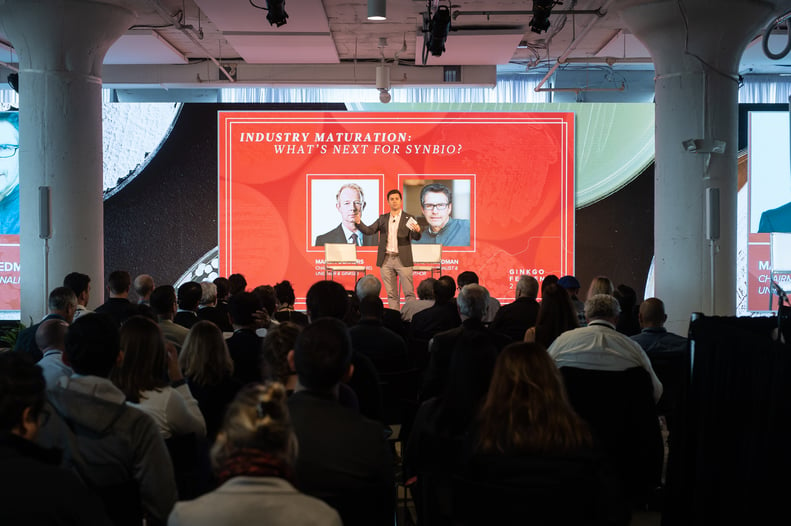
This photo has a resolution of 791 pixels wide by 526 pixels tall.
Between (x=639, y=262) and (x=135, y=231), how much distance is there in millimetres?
8011

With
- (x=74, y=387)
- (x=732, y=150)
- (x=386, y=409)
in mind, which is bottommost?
(x=386, y=409)

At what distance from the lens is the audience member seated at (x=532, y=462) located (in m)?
2.17

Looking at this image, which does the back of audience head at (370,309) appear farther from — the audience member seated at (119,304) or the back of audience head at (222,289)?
the back of audience head at (222,289)

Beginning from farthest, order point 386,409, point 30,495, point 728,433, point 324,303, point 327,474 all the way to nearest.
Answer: point 386,409, point 324,303, point 728,433, point 327,474, point 30,495

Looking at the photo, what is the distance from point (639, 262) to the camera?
512 inches

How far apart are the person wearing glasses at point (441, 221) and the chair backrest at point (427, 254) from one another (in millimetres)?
961

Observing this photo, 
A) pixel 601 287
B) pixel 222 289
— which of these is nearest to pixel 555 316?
pixel 601 287

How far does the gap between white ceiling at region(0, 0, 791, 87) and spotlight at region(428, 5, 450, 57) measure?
0.92 metres

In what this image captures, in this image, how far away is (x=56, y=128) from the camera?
877 centimetres

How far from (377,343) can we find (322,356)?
223 cm

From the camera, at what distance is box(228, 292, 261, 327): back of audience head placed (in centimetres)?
414

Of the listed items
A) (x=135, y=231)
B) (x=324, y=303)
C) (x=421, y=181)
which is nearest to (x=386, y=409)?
(x=324, y=303)

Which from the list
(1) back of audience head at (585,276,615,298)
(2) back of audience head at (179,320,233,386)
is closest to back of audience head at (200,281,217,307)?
(2) back of audience head at (179,320,233,386)

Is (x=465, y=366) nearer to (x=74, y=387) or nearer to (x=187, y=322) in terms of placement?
(x=74, y=387)
